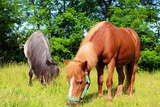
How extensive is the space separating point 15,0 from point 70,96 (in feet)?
39.2

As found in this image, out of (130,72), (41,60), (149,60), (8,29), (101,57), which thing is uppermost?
(101,57)

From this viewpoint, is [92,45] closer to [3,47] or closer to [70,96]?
[70,96]

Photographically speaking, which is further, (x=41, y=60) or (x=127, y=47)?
(x=41, y=60)

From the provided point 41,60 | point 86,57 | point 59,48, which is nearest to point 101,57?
point 86,57

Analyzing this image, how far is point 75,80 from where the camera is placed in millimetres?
4582

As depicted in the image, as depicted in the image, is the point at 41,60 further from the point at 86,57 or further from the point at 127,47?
the point at 86,57

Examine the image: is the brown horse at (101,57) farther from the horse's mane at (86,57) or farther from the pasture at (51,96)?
the pasture at (51,96)

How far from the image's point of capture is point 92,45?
5156 mm

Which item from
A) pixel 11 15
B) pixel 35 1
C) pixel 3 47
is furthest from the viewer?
pixel 35 1

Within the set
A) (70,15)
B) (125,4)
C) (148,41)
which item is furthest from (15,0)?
(148,41)

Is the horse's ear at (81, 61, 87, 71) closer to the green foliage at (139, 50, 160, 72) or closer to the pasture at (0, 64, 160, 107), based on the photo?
the pasture at (0, 64, 160, 107)

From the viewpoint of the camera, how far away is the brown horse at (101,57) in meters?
4.61

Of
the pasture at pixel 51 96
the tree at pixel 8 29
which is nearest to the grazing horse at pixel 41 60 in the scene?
the pasture at pixel 51 96

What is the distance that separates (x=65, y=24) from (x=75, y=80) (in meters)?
11.9
